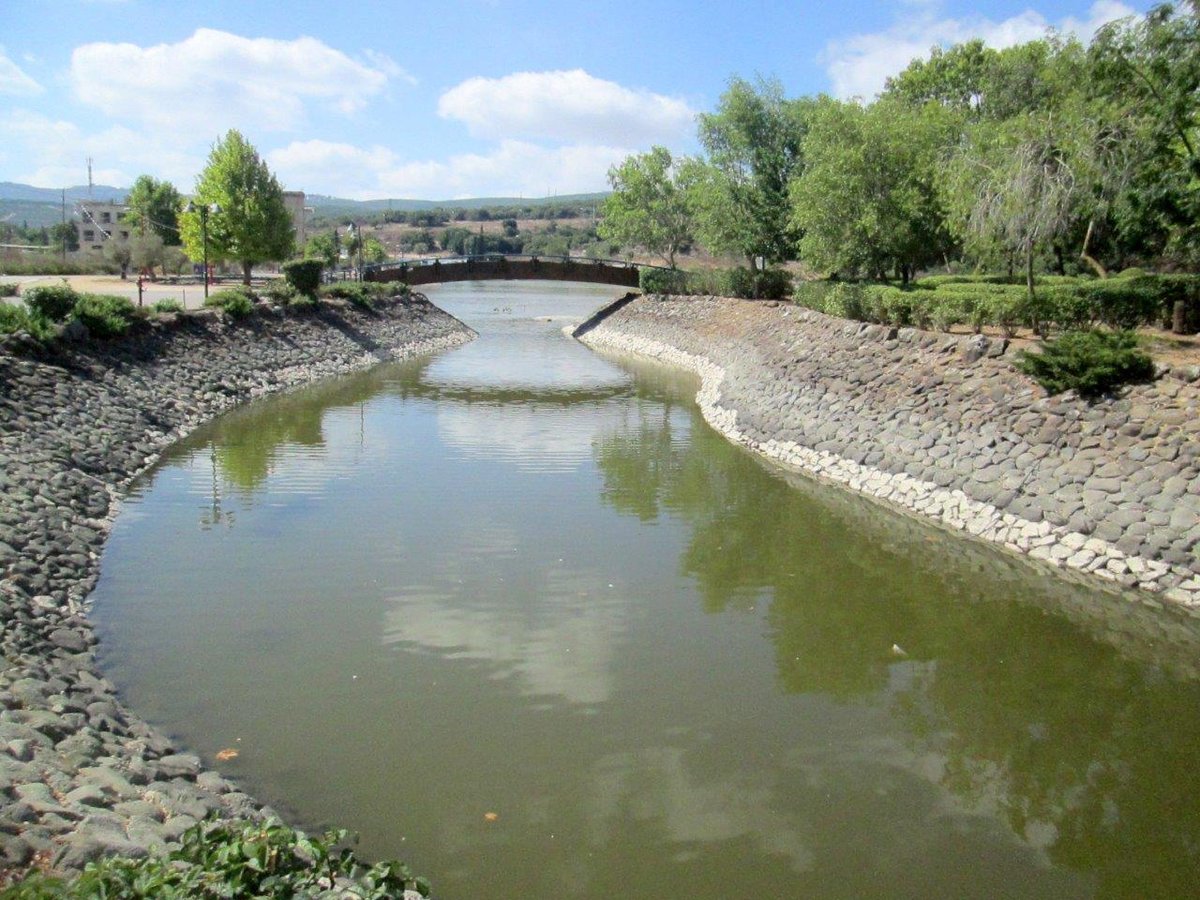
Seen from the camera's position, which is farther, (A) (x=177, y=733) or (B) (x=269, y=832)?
(A) (x=177, y=733)

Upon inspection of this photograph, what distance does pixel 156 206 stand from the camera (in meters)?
74.6

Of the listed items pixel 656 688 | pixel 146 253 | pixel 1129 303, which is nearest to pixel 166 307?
pixel 656 688

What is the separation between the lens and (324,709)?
916cm

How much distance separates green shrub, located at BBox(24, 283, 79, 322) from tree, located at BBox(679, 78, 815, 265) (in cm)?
2610

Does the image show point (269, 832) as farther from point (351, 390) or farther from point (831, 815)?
point (351, 390)

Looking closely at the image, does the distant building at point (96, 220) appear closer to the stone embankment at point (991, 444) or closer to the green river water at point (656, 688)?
the stone embankment at point (991, 444)

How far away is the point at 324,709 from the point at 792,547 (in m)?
8.56

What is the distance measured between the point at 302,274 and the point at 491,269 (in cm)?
1470

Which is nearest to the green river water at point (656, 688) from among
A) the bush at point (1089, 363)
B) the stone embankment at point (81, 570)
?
the stone embankment at point (81, 570)

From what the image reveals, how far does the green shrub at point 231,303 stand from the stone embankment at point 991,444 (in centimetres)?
1747

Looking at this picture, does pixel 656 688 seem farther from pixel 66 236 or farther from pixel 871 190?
pixel 66 236

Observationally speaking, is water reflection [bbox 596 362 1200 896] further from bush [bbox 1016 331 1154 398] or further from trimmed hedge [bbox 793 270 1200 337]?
trimmed hedge [bbox 793 270 1200 337]

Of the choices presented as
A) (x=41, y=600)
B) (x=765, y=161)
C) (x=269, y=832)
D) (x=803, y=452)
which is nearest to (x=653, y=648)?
(x=269, y=832)

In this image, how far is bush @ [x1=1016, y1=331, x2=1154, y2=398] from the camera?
15648mm
